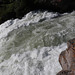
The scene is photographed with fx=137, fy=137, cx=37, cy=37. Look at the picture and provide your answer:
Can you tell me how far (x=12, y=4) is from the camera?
9797 mm

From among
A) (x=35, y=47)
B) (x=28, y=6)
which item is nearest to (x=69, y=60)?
(x=35, y=47)

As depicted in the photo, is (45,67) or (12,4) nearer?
(45,67)

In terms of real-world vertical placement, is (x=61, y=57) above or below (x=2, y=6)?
above

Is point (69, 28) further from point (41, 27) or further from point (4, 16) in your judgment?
point (4, 16)

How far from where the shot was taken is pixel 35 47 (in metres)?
5.36

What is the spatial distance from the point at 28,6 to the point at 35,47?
4.74 metres

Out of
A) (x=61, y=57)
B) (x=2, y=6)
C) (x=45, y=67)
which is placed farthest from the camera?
(x=2, y=6)

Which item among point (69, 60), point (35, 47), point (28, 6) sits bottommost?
point (28, 6)

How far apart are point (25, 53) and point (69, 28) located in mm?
2192

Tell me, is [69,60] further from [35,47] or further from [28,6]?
[28,6]

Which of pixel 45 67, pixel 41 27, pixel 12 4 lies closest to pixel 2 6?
pixel 12 4

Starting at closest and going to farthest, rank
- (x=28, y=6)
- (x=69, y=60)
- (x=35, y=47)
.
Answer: (x=69, y=60) → (x=35, y=47) → (x=28, y=6)

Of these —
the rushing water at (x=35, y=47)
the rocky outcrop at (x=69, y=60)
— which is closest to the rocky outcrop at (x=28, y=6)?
the rushing water at (x=35, y=47)

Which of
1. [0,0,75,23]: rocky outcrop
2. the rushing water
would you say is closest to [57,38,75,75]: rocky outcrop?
the rushing water
